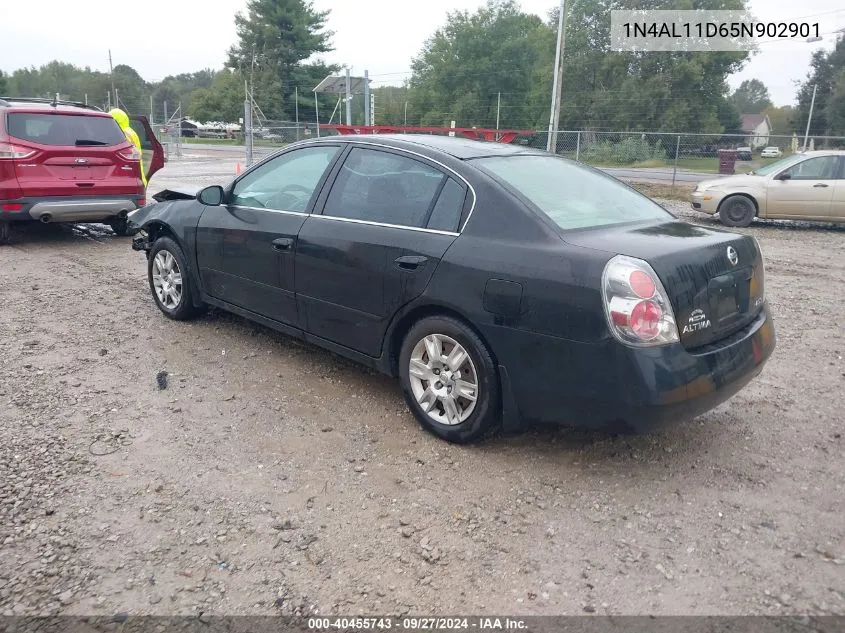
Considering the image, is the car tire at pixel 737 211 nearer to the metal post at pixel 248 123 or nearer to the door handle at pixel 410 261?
the metal post at pixel 248 123

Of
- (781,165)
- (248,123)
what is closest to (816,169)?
(781,165)

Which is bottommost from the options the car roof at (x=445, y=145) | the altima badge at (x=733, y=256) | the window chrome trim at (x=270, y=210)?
the altima badge at (x=733, y=256)

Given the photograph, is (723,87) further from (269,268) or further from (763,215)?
(269,268)

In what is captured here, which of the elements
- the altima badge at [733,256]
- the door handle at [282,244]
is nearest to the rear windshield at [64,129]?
the door handle at [282,244]

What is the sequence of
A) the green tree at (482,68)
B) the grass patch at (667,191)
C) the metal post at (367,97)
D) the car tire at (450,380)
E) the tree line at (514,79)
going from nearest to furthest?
the car tire at (450,380)
the grass patch at (667,191)
the metal post at (367,97)
the tree line at (514,79)
the green tree at (482,68)

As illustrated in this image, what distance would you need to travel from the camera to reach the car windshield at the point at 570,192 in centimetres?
374

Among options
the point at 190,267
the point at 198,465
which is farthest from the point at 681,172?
the point at 198,465

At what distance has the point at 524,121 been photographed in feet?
121

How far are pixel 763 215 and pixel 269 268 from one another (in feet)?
35.3

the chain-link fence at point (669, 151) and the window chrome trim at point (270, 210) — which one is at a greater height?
the chain-link fence at point (669, 151)

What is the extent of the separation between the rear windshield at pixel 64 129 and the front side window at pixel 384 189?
595 cm

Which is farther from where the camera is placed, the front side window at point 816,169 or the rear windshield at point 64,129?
Result: the front side window at point 816,169

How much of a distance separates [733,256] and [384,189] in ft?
6.40

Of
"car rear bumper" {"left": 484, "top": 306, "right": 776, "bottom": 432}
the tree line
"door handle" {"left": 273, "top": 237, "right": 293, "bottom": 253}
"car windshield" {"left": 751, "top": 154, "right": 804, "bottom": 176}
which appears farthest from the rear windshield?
the tree line
